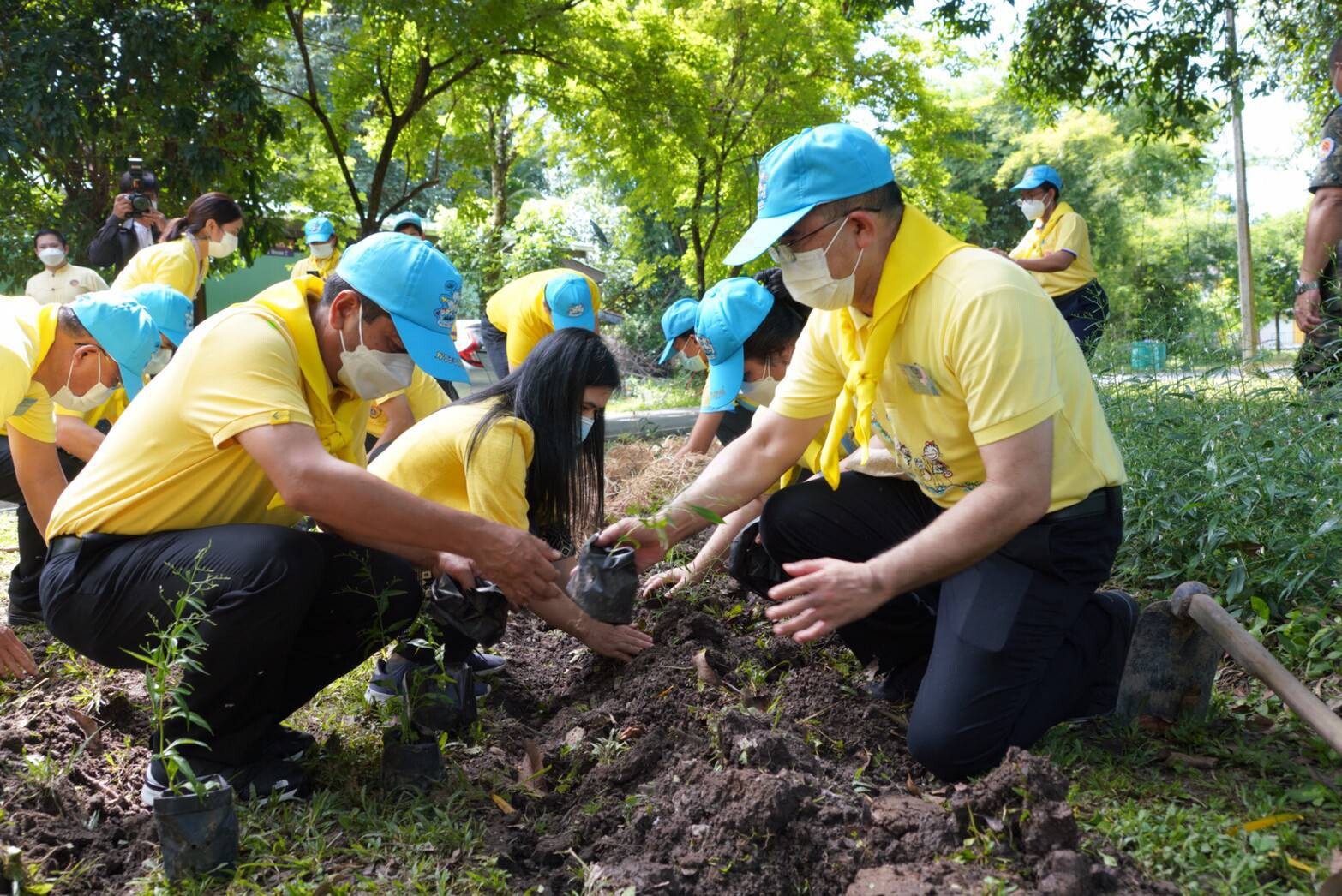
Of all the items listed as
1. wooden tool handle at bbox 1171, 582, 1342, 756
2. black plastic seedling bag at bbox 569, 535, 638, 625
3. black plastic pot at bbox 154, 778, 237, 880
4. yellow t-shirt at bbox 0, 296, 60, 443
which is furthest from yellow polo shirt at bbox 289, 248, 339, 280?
wooden tool handle at bbox 1171, 582, 1342, 756

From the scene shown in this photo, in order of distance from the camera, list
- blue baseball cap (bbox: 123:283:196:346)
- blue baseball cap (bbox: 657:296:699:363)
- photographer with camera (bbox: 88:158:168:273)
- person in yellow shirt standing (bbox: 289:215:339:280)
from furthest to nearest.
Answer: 1. person in yellow shirt standing (bbox: 289:215:339:280)
2. photographer with camera (bbox: 88:158:168:273)
3. blue baseball cap (bbox: 657:296:699:363)
4. blue baseball cap (bbox: 123:283:196:346)

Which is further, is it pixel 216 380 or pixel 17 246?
pixel 17 246

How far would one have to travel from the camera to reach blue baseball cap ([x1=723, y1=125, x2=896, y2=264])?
A: 98.2 inches

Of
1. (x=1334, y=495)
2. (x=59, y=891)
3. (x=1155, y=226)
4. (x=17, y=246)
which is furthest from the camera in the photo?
(x=1155, y=226)

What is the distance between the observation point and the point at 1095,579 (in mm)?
2695

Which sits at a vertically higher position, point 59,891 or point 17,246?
point 17,246

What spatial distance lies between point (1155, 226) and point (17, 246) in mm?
31746

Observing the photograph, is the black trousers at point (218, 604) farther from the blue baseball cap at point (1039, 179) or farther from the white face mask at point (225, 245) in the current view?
the blue baseball cap at point (1039, 179)

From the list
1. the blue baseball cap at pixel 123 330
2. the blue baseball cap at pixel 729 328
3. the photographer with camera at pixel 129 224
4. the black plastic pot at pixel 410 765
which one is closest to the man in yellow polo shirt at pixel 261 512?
the black plastic pot at pixel 410 765

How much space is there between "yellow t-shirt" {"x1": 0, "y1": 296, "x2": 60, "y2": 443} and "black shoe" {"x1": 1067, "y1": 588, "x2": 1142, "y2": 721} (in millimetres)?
3054

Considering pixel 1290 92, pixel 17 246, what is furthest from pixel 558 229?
pixel 1290 92

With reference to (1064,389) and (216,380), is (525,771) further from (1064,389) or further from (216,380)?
(1064,389)

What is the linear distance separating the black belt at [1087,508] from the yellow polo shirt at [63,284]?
6.60 metres

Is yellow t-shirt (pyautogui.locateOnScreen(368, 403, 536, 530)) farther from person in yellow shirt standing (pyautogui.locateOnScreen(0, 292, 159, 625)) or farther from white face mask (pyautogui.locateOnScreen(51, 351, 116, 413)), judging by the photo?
white face mask (pyautogui.locateOnScreen(51, 351, 116, 413))
